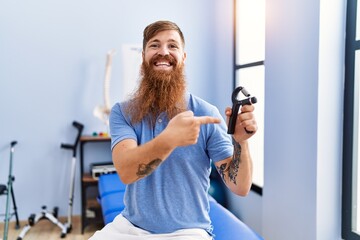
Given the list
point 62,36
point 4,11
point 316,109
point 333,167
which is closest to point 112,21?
point 62,36

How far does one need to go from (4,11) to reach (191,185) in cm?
292

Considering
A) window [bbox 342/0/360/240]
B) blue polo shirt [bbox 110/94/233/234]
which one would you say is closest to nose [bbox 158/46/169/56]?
blue polo shirt [bbox 110/94/233/234]

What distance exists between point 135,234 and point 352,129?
54.0 inches

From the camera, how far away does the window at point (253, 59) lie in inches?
116

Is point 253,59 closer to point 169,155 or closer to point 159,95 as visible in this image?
point 159,95

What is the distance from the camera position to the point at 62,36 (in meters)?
3.31

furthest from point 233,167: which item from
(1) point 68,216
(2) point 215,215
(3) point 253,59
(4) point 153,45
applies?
(1) point 68,216

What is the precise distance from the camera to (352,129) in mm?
1868

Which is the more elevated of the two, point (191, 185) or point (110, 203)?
point (191, 185)

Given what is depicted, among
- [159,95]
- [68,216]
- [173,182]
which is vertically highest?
[159,95]

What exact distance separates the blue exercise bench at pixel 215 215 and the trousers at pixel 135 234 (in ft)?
1.43

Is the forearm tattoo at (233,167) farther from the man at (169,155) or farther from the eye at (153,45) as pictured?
the eye at (153,45)

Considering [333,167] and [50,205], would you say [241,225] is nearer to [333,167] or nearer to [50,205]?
[333,167]

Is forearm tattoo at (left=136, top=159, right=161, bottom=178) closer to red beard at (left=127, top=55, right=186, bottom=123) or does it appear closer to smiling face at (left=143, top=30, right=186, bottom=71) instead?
red beard at (left=127, top=55, right=186, bottom=123)
